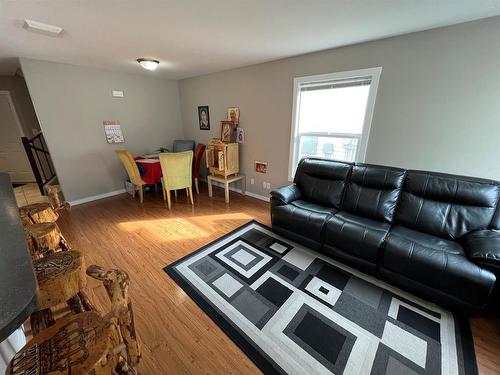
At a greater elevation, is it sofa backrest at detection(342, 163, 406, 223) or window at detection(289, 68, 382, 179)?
window at detection(289, 68, 382, 179)

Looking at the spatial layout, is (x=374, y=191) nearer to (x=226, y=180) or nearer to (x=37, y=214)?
(x=226, y=180)

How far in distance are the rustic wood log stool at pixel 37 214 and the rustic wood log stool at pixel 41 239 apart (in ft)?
0.37

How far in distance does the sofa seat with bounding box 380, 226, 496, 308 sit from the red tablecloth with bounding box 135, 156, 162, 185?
11.6 feet

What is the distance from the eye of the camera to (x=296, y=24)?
1877 millimetres

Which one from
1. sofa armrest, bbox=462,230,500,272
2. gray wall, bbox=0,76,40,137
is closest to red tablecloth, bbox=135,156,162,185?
gray wall, bbox=0,76,40,137

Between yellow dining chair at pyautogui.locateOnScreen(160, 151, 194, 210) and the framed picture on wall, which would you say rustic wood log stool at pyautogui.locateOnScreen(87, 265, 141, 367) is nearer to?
yellow dining chair at pyautogui.locateOnScreen(160, 151, 194, 210)

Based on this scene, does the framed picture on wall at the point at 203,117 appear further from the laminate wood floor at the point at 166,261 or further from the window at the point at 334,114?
the window at the point at 334,114

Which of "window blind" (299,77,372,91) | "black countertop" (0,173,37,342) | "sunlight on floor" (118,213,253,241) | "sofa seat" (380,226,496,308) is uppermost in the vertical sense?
"window blind" (299,77,372,91)

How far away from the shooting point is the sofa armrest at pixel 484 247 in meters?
1.43

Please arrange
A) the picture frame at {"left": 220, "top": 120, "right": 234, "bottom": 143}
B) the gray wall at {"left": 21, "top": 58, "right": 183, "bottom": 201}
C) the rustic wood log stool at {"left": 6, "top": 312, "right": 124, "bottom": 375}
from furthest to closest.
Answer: the picture frame at {"left": 220, "top": 120, "right": 234, "bottom": 143} < the gray wall at {"left": 21, "top": 58, "right": 183, "bottom": 201} < the rustic wood log stool at {"left": 6, "top": 312, "right": 124, "bottom": 375}

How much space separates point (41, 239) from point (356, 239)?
2.43 m

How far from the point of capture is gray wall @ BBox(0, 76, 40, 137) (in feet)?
13.2

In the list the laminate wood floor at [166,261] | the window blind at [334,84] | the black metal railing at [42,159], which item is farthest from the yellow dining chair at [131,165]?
the window blind at [334,84]

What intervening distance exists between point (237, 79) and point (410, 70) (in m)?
2.48
